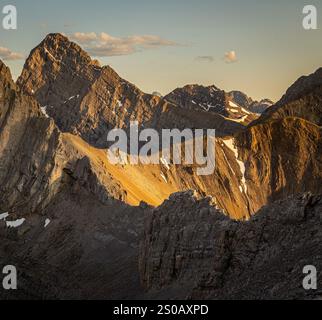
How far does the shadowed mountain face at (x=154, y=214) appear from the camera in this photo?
287ft

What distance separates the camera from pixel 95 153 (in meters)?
158

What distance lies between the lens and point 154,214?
359 ft

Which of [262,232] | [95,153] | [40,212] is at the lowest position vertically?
[262,232]

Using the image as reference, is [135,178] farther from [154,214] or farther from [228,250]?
[228,250]

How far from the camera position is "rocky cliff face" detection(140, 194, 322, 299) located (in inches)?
3260

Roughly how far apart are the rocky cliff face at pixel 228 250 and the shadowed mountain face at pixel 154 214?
111mm

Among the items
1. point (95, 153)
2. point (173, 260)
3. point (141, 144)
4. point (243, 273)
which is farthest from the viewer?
point (141, 144)

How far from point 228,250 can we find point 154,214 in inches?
773

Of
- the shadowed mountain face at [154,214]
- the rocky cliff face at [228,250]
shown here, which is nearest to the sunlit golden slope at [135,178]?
the shadowed mountain face at [154,214]

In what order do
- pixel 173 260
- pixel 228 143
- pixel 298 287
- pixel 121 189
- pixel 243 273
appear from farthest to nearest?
pixel 228 143
pixel 121 189
pixel 173 260
pixel 243 273
pixel 298 287

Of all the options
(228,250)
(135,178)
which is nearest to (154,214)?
(228,250)
